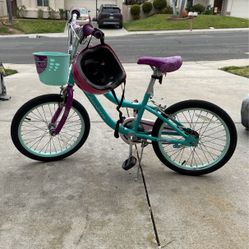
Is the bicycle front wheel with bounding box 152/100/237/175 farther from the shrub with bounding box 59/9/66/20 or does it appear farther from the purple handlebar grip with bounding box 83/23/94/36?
the shrub with bounding box 59/9/66/20

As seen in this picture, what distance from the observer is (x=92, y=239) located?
7.31ft

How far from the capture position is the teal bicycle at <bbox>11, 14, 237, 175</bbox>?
2611 mm

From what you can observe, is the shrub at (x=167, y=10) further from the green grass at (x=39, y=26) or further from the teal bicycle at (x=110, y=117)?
the teal bicycle at (x=110, y=117)

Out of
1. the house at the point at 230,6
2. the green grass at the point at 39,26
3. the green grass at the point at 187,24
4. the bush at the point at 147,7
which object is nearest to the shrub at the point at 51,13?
the green grass at the point at 39,26

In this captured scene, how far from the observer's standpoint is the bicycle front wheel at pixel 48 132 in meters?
3.03

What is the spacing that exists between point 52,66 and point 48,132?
971 mm

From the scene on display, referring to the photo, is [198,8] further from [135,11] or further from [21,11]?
[21,11]

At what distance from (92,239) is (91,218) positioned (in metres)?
0.23

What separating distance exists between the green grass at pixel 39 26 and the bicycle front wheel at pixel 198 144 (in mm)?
19854

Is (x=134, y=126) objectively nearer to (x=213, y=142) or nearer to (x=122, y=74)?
(x=122, y=74)

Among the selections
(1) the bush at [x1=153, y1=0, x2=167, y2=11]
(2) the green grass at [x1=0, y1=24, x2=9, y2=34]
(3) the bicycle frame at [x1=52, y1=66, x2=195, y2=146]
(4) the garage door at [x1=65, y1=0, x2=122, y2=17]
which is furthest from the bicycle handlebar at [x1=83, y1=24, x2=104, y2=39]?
(4) the garage door at [x1=65, y1=0, x2=122, y2=17]

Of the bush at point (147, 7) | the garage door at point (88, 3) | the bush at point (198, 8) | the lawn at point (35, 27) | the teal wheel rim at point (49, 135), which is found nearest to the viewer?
the teal wheel rim at point (49, 135)

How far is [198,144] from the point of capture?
3137mm

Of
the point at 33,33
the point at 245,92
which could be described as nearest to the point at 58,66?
the point at 245,92
